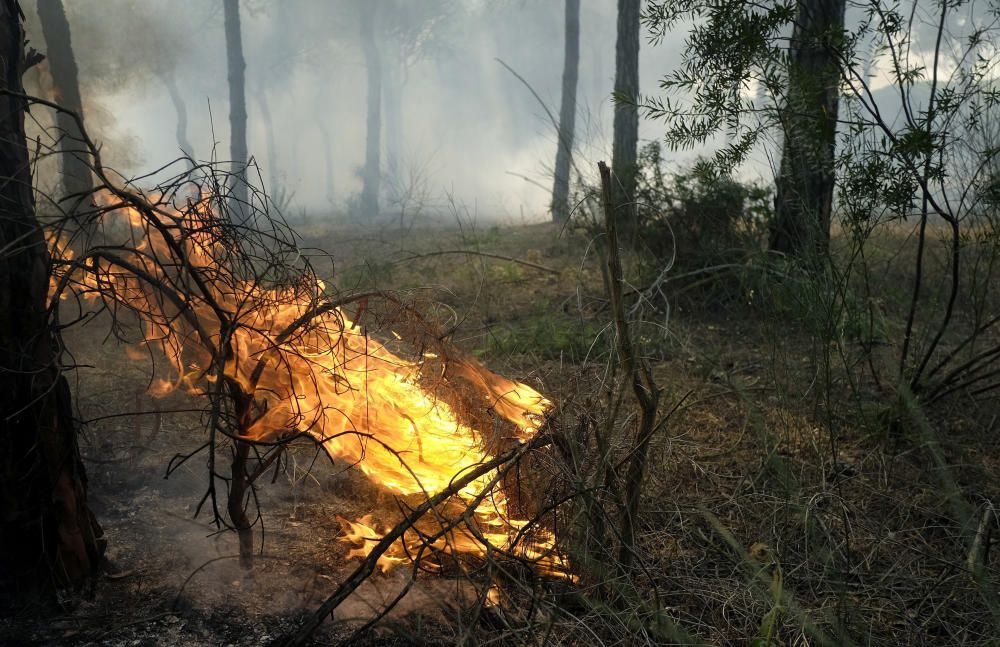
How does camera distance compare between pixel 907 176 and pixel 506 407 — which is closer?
pixel 506 407

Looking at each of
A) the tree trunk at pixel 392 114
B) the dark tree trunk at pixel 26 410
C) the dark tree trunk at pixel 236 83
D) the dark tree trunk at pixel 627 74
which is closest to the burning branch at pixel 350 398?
the dark tree trunk at pixel 26 410

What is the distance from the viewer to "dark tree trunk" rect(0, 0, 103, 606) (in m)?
2.39

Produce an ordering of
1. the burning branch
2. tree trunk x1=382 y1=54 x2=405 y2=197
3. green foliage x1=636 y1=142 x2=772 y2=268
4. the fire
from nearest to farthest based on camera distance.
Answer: the burning branch < the fire < green foliage x1=636 y1=142 x2=772 y2=268 < tree trunk x1=382 y1=54 x2=405 y2=197

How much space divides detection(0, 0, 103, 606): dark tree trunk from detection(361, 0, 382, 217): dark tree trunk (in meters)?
24.1

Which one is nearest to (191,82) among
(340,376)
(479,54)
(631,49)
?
(479,54)

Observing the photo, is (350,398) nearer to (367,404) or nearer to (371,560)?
(367,404)

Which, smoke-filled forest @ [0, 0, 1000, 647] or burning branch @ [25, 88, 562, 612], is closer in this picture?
smoke-filled forest @ [0, 0, 1000, 647]

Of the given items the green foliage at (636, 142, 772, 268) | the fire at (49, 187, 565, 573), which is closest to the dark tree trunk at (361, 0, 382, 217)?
the green foliage at (636, 142, 772, 268)

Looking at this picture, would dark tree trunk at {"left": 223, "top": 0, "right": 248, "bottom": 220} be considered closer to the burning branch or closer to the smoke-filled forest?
the smoke-filled forest

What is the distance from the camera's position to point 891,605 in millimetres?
2559

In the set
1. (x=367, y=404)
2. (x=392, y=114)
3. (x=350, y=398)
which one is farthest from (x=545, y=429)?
(x=392, y=114)

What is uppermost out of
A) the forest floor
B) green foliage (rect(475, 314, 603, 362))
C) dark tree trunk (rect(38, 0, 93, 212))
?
dark tree trunk (rect(38, 0, 93, 212))

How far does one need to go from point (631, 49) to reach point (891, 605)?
9847 mm

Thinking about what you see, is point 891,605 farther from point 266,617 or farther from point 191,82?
point 191,82
